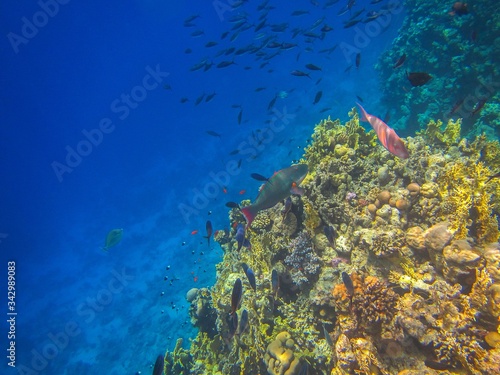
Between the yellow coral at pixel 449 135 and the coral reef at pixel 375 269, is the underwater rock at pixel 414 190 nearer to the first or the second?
the coral reef at pixel 375 269

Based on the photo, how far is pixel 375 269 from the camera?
458cm

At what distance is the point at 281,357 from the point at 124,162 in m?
72.7

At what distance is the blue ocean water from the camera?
18.0 metres

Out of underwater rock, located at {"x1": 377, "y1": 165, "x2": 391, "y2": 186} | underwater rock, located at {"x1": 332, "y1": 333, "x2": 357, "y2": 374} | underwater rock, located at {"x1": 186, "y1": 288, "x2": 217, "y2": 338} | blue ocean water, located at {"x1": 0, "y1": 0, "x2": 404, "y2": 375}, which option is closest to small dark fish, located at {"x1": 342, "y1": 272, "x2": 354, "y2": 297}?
underwater rock, located at {"x1": 332, "y1": 333, "x2": 357, "y2": 374}

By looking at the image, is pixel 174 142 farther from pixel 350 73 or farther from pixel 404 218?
pixel 404 218

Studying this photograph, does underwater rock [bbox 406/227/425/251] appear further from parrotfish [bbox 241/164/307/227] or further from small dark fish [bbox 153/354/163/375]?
small dark fish [bbox 153/354/163/375]

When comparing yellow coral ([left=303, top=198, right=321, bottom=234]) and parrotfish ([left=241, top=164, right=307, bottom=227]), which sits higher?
parrotfish ([left=241, top=164, right=307, bottom=227])

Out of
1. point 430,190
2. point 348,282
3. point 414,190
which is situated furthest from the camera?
point 414,190

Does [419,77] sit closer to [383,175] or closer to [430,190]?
[383,175]

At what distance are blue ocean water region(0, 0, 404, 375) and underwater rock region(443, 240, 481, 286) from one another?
343 inches

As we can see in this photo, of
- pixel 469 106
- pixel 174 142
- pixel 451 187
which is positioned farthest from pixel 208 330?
pixel 174 142

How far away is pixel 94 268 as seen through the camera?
29.4m

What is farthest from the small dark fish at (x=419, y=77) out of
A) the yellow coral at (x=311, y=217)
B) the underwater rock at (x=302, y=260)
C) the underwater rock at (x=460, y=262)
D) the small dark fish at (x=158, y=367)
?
the small dark fish at (x=158, y=367)

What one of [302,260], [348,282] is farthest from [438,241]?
[302,260]
